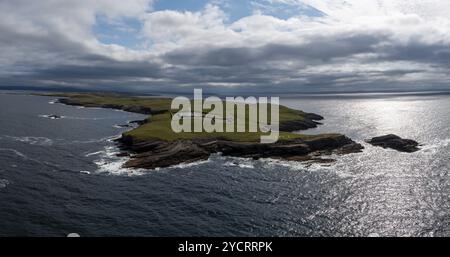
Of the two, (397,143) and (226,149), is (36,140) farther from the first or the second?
(397,143)

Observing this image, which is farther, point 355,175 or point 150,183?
point 355,175

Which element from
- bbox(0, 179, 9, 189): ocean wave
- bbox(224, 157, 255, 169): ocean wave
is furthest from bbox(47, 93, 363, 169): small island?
bbox(0, 179, 9, 189): ocean wave

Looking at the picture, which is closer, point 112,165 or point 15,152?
point 112,165

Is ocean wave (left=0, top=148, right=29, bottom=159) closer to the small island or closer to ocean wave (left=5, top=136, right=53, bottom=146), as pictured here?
ocean wave (left=5, top=136, right=53, bottom=146)

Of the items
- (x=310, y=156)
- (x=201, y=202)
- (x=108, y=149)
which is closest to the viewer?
(x=201, y=202)

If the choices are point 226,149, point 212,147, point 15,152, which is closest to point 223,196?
point 226,149

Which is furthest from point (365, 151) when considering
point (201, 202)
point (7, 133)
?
point (7, 133)
